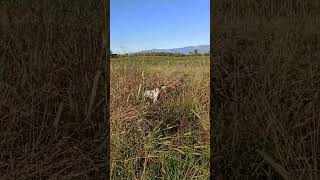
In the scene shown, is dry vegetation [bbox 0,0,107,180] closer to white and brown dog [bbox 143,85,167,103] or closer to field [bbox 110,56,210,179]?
field [bbox 110,56,210,179]

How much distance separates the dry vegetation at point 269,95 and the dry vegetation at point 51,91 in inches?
25.8

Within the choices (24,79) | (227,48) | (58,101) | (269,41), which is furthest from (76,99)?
(269,41)

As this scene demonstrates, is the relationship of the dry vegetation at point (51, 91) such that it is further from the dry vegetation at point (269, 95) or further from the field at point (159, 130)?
the dry vegetation at point (269, 95)

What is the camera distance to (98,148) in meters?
2.45

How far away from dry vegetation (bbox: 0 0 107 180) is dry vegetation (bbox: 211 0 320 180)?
655 millimetres

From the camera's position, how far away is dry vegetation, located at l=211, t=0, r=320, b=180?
218 cm

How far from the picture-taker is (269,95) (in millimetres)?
2340

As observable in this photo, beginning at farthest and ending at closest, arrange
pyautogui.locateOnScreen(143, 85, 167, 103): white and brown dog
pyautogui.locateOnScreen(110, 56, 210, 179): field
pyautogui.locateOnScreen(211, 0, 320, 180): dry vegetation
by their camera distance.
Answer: pyautogui.locateOnScreen(143, 85, 167, 103): white and brown dog, pyautogui.locateOnScreen(110, 56, 210, 179): field, pyautogui.locateOnScreen(211, 0, 320, 180): dry vegetation

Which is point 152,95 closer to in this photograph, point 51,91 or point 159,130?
point 159,130

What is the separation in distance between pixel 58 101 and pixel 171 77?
1421 millimetres

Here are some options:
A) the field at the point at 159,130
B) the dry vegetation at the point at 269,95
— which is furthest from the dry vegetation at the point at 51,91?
the dry vegetation at the point at 269,95

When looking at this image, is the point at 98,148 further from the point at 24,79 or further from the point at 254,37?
the point at 254,37

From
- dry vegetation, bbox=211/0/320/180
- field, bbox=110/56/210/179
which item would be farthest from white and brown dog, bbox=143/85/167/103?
dry vegetation, bbox=211/0/320/180

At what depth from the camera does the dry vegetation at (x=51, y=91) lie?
234 centimetres
